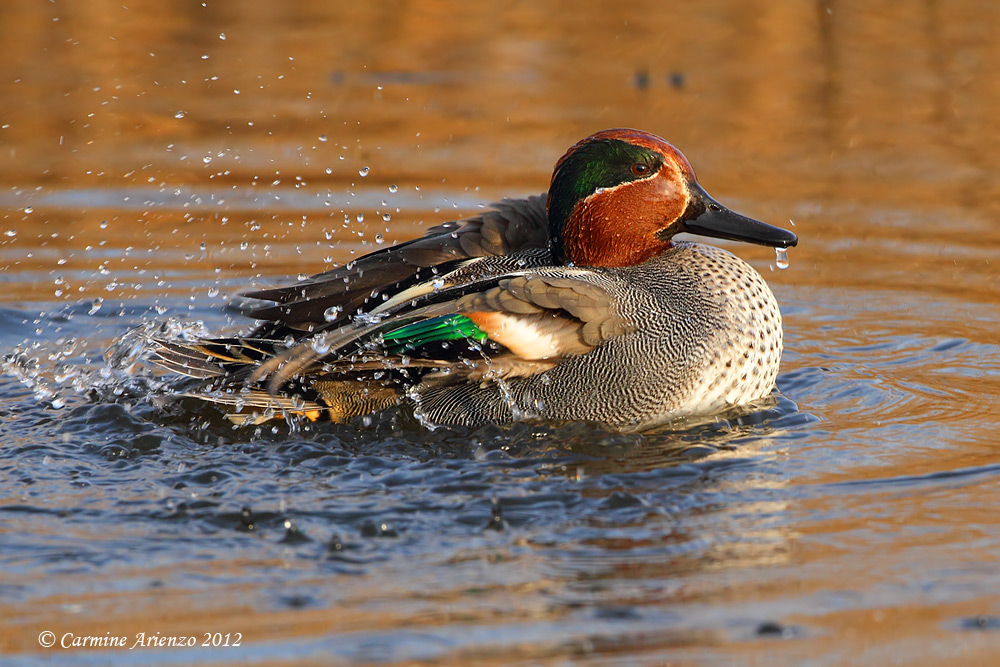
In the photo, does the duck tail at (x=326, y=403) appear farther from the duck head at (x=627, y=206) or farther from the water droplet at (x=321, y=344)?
the duck head at (x=627, y=206)

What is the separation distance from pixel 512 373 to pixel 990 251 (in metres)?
3.72

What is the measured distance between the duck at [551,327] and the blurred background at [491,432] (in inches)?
6.9

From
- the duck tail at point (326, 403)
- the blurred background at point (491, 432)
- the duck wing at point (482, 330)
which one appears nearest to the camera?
the blurred background at point (491, 432)

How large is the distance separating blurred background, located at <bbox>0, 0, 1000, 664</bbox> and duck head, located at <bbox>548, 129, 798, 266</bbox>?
2.66 ft

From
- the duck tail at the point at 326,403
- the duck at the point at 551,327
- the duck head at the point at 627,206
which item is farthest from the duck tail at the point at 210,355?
the duck head at the point at 627,206

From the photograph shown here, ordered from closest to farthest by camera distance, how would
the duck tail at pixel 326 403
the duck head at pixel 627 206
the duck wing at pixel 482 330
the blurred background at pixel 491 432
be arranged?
the blurred background at pixel 491 432
the duck wing at pixel 482 330
the duck tail at pixel 326 403
the duck head at pixel 627 206

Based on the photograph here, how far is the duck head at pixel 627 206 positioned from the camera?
5441 millimetres

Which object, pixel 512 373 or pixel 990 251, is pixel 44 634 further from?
pixel 990 251

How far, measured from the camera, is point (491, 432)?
17.1 feet

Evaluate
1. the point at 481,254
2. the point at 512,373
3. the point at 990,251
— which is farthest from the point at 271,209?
the point at 990,251

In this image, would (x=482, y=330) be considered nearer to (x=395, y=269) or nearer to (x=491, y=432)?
(x=491, y=432)

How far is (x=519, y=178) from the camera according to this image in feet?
28.2

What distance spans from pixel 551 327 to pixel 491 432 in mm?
479

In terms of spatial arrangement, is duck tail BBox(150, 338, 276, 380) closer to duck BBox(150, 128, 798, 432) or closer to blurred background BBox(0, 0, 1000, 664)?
duck BBox(150, 128, 798, 432)
